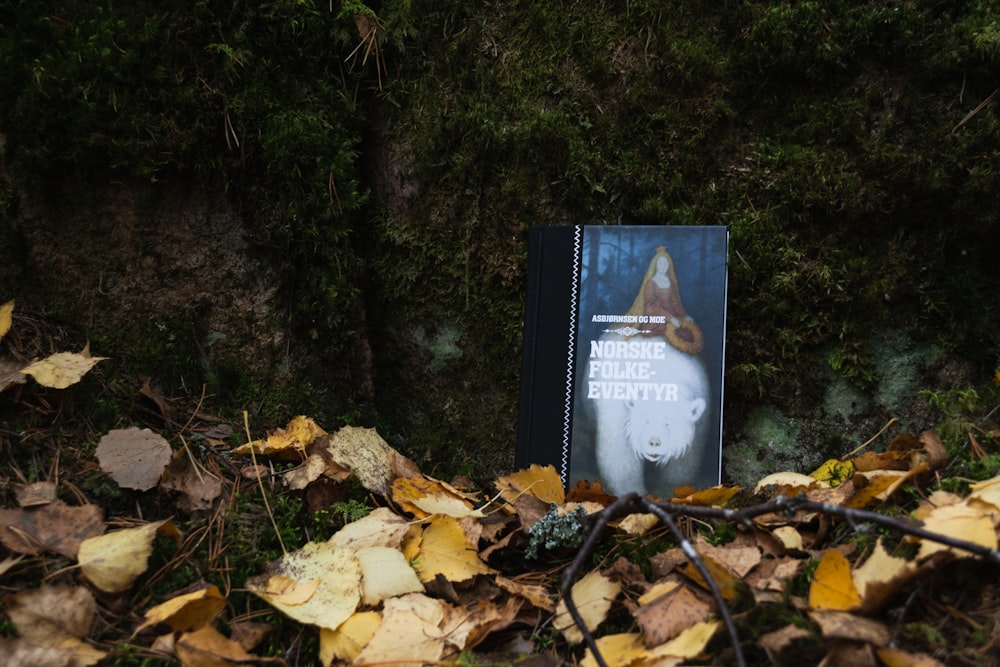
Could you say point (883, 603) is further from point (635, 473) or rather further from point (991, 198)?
point (991, 198)

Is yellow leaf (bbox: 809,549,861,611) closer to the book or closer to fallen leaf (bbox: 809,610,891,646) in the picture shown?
fallen leaf (bbox: 809,610,891,646)

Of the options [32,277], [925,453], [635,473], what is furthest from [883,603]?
[32,277]

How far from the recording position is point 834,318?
222cm

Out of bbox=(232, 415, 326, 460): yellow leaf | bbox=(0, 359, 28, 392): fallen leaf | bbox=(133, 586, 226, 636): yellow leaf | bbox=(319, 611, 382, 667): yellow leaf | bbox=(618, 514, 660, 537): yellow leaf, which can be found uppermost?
bbox=(0, 359, 28, 392): fallen leaf

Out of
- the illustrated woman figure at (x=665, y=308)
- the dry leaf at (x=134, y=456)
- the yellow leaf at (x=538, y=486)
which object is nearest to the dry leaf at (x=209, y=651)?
the dry leaf at (x=134, y=456)

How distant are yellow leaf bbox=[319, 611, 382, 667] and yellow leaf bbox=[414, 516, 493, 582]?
0.19 metres

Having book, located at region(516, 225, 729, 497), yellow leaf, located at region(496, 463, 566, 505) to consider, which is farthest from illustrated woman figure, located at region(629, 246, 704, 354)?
yellow leaf, located at region(496, 463, 566, 505)

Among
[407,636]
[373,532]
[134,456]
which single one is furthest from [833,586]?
[134,456]

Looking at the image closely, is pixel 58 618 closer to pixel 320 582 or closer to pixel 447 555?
pixel 320 582

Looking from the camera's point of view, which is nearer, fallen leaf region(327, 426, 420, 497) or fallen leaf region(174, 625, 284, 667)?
fallen leaf region(174, 625, 284, 667)

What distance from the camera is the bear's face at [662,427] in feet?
7.21

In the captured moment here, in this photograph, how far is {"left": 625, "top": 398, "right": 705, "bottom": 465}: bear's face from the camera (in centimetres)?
220

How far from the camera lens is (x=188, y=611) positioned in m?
1.48

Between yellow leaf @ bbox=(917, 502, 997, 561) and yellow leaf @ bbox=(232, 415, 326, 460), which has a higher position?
yellow leaf @ bbox=(917, 502, 997, 561)
